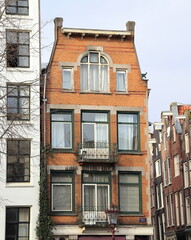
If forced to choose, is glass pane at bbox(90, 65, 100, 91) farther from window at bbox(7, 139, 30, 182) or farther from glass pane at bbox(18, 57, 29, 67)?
window at bbox(7, 139, 30, 182)

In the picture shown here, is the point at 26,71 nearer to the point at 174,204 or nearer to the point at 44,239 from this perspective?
the point at 44,239

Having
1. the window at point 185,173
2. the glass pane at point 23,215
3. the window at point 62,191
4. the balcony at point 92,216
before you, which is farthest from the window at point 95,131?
the window at point 185,173

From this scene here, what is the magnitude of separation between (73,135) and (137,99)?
415 centimetres

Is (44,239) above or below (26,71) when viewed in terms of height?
below

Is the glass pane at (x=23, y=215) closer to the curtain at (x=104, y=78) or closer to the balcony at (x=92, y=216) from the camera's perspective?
the balcony at (x=92, y=216)

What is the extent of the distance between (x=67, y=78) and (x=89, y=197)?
21.5 ft

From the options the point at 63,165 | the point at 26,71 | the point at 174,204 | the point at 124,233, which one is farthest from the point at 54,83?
the point at 174,204

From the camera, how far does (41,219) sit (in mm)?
28031

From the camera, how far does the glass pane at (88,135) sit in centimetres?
2998

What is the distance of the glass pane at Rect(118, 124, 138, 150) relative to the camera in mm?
30594

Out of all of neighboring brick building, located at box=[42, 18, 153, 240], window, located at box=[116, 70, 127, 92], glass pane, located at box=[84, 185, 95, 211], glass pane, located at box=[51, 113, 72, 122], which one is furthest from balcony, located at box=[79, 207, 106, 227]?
window, located at box=[116, 70, 127, 92]

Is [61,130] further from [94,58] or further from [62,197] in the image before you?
[94,58]

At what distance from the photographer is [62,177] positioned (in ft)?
96.7

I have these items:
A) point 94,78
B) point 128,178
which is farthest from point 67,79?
point 128,178
